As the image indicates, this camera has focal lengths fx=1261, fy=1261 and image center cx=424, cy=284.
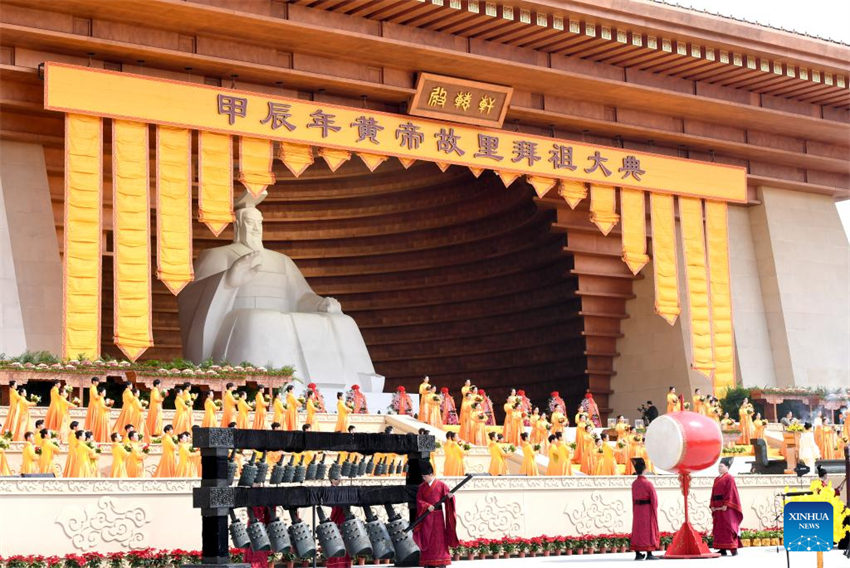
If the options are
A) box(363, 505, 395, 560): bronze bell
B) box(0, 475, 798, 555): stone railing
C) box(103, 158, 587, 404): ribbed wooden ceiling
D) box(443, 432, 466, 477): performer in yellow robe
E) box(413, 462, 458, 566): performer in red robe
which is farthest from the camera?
box(103, 158, 587, 404): ribbed wooden ceiling

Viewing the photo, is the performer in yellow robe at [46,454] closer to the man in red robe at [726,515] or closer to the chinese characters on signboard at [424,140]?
the chinese characters on signboard at [424,140]

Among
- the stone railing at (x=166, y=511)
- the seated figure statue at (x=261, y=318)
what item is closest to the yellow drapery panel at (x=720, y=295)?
the seated figure statue at (x=261, y=318)

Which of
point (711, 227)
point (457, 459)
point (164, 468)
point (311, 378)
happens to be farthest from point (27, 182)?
point (711, 227)

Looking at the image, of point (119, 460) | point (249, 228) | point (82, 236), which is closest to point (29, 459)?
point (119, 460)

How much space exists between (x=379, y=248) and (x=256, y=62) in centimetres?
697

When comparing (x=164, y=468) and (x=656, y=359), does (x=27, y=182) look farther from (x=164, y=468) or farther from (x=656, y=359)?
(x=656, y=359)

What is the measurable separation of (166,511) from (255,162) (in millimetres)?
6151

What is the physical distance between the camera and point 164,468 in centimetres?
1045

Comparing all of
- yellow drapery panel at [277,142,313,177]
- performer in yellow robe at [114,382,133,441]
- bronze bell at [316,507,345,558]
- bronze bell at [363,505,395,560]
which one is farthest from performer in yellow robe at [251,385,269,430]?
bronze bell at [316,507,345,558]

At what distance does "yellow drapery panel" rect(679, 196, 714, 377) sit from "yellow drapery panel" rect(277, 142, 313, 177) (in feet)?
18.4

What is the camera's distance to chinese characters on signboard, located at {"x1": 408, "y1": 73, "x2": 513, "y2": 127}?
609 inches

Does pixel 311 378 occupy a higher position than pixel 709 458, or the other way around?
pixel 311 378

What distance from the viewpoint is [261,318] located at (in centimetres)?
1630

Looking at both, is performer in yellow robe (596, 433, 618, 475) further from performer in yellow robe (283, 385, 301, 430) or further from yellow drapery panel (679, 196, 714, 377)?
yellow drapery panel (679, 196, 714, 377)
